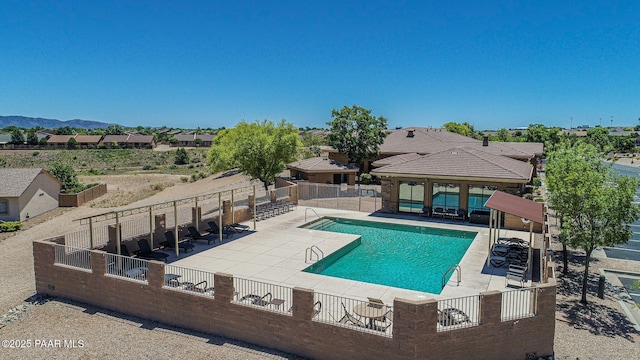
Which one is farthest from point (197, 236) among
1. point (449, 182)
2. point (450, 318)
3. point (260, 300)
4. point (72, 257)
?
point (449, 182)

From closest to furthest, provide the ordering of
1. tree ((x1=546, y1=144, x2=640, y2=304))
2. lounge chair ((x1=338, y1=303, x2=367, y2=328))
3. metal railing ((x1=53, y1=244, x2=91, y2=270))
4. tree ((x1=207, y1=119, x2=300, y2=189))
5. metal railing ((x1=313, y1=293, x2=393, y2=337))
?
metal railing ((x1=313, y1=293, x2=393, y2=337)) < lounge chair ((x1=338, y1=303, x2=367, y2=328)) < tree ((x1=546, y1=144, x2=640, y2=304)) < metal railing ((x1=53, y1=244, x2=91, y2=270)) < tree ((x1=207, y1=119, x2=300, y2=189))

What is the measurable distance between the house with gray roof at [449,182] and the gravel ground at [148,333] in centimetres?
900

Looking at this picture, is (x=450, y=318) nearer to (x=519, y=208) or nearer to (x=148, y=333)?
(x=519, y=208)

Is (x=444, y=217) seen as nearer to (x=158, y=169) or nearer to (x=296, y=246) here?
(x=296, y=246)

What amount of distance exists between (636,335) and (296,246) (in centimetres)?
1294

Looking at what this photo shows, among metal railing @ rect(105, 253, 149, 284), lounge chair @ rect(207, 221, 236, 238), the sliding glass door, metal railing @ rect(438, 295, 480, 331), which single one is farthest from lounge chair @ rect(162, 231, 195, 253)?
the sliding glass door

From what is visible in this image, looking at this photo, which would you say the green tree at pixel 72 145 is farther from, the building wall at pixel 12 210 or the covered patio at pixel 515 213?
the covered patio at pixel 515 213

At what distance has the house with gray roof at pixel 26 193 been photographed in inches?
1211

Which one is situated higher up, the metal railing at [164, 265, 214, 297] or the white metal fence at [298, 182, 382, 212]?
the white metal fence at [298, 182, 382, 212]

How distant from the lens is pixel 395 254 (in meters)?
19.7

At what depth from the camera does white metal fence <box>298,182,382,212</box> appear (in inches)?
1204

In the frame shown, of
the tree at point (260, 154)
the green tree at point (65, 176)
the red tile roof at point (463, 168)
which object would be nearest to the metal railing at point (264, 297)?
the red tile roof at point (463, 168)

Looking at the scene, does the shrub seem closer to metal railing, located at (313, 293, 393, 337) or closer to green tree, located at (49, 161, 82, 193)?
green tree, located at (49, 161, 82, 193)

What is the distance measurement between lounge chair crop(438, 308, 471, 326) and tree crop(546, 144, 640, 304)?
6.46 metres
